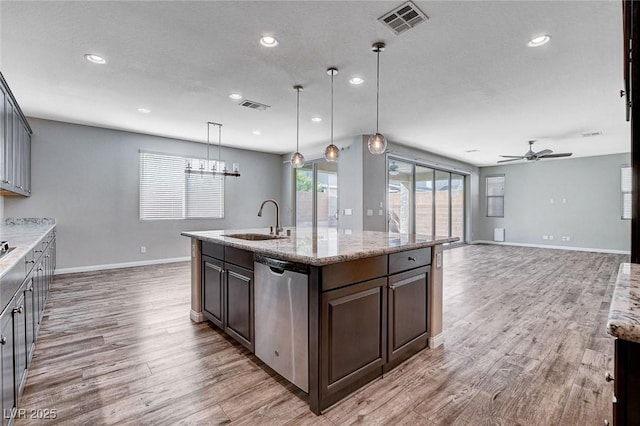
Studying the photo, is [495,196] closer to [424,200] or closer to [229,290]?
[424,200]

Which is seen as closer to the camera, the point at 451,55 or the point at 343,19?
the point at 343,19

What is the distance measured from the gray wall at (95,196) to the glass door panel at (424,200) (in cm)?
543

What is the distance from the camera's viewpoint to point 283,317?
205 cm

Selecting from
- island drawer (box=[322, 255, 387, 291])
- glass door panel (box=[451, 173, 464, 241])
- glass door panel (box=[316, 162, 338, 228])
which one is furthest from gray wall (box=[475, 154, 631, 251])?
island drawer (box=[322, 255, 387, 291])

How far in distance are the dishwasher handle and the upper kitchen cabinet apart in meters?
3.14

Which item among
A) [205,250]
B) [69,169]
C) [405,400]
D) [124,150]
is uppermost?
[124,150]

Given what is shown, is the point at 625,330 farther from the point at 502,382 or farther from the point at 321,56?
the point at 321,56

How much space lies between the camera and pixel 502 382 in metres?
2.14

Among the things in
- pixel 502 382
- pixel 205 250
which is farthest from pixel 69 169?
pixel 502 382

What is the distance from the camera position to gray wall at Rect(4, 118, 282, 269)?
16.9 ft

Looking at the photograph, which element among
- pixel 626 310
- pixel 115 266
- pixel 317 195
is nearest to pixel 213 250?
pixel 626 310

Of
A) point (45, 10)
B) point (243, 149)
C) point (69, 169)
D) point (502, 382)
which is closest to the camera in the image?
point (502, 382)

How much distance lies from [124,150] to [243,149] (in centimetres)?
255

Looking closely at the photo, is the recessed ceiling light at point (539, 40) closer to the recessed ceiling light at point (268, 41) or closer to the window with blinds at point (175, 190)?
the recessed ceiling light at point (268, 41)
